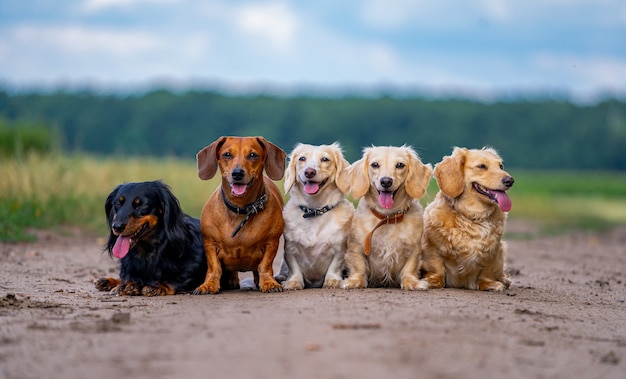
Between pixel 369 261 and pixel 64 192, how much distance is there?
851 centimetres

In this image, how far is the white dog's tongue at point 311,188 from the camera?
278 inches

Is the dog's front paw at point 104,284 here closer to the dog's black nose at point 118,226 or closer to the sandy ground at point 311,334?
the sandy ground at point 311,334

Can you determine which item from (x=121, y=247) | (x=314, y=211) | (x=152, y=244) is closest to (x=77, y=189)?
(x=152, y=244)

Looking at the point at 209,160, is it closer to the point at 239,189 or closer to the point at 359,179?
the point at 239,189

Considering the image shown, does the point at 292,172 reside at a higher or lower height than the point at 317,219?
higher

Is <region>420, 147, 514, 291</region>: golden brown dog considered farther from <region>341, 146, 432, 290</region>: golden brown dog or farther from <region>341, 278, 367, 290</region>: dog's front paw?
<region>341, 278, 367, 290</region>: dog's front paw

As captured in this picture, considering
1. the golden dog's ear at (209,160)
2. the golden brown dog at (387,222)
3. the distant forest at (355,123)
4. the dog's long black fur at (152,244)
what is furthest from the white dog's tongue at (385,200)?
the distant forest at (355,123)

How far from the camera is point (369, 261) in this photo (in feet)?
23.8

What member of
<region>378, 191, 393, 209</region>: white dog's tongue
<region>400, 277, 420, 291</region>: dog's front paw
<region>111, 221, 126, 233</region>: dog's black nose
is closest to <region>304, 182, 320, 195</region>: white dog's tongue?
<region>378, 191, 393, 209</region>: white dog's tongue

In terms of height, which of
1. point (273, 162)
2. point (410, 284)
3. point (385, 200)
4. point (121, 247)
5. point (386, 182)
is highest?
point (273, 162)

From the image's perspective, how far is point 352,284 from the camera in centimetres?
710

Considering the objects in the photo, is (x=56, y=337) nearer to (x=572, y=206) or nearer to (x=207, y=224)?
(x=207, y=224)

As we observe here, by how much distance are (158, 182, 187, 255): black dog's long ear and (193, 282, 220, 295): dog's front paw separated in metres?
0.40

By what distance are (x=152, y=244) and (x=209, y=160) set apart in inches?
32.1
